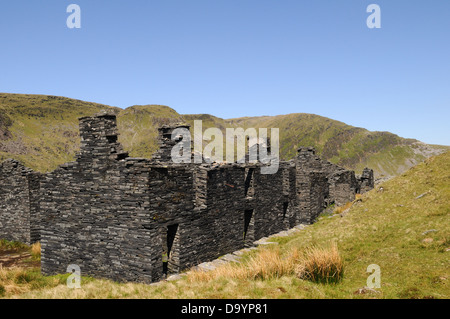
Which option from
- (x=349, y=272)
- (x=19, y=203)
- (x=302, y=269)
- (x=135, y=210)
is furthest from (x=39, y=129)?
(x=349, y=272)

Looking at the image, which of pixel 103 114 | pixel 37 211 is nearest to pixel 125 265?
pixel 103 114

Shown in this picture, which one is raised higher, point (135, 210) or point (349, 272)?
→ point (135, 210)

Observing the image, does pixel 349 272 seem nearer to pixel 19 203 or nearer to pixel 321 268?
pixel 321 268

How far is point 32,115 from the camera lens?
13612 centimetres

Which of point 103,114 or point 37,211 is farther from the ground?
point 103,114

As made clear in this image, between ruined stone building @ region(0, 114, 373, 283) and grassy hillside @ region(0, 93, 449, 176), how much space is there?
78983 millimetres

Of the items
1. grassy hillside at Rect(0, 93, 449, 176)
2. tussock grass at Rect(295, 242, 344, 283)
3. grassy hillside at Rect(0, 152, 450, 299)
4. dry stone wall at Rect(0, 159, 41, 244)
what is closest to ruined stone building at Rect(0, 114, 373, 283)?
grassy hillside at Rect(0, 152, 450, 299)

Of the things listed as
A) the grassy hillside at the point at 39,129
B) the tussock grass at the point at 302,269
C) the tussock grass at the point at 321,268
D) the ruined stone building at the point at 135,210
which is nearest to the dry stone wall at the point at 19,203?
the ruined stone building at the point at 135,210

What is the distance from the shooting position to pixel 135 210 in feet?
39.3

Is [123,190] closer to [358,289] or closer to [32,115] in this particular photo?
[358,289]

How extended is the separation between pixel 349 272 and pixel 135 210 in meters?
8.11

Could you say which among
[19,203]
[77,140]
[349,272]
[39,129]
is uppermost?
[39,129]
